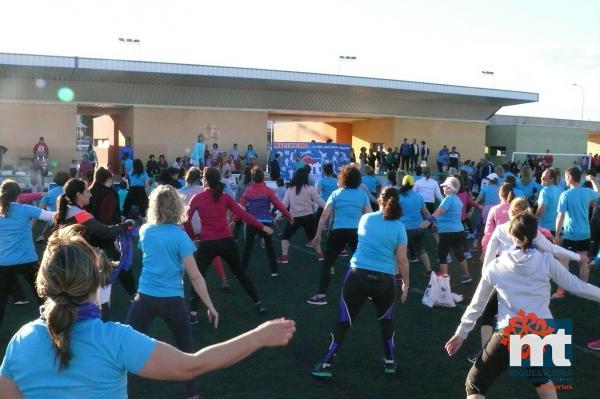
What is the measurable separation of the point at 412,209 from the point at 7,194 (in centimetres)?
593

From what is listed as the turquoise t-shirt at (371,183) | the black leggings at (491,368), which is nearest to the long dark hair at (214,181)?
the black leggings at (491,368)

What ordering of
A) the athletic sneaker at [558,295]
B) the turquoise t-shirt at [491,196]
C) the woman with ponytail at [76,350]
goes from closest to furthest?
the woman with ponytail at [76,350] < the athletic sneaker at [558,295] < the turquoise t-shirt at [491,196]

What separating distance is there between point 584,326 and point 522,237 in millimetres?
4334

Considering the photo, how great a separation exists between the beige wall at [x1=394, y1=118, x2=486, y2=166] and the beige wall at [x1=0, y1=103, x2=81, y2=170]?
1820 centimetres

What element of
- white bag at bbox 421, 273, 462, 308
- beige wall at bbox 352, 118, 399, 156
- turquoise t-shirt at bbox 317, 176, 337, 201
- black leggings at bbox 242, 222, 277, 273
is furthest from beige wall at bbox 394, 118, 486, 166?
white bag at bbox 421, 273, 462, 308

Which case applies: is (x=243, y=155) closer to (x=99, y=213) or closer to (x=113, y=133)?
(x=113, y=133)

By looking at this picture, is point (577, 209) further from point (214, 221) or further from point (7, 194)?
point (7, 194)

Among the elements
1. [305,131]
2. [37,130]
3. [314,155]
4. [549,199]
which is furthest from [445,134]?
[549,199]

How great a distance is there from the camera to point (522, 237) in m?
4.02

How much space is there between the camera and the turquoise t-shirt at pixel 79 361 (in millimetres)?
2191

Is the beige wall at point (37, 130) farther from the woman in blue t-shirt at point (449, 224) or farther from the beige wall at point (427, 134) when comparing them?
the woman in blue t-shirt at point (449, 224)

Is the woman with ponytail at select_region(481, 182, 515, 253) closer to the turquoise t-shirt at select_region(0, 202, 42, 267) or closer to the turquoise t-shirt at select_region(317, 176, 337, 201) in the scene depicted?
the turquoise t-shirt at select_region(317, 176, 337, 201)

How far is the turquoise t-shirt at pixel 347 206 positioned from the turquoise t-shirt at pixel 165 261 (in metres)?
3.04

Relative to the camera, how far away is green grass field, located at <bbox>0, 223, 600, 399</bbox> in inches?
214
